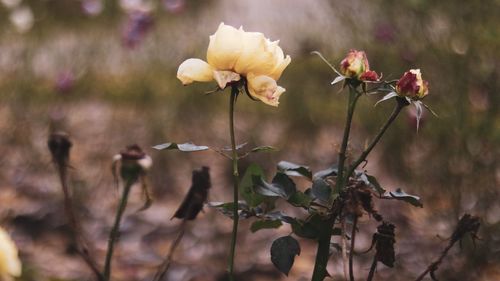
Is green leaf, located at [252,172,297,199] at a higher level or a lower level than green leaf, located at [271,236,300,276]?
higher

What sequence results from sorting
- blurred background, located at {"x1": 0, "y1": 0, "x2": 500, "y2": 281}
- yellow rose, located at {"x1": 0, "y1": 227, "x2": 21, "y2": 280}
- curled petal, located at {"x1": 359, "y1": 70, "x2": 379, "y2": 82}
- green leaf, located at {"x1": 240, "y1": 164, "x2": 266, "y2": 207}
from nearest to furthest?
1. yellow rose, located at {"x1": 0, "y1": 227, "x2": 21, "y2": 280}
2. curled petal, located at {"x1": 359, "y1": 70, "x2": 379, "y2": 82}
3. green leaf, located at {"x1": 240, "y1": 164, "x2": 266, "y2": 207}
4. blurred background, located at {"x1": 0, "y1": 0, "x2": 500, "y2": 281}

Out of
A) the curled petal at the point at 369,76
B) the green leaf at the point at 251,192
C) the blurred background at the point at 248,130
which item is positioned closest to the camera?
the curled petal at the point at 369,76

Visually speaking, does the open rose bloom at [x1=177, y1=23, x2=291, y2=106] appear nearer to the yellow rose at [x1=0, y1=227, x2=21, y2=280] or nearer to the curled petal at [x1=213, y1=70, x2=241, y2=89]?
the curled petal at [x1=213, y1=70, x2=241, y2=89]

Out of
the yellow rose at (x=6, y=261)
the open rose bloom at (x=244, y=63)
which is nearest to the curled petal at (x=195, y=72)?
the open rose bloom at (x=244, y=63)

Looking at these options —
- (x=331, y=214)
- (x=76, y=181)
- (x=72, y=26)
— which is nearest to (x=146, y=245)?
(x=76, y=181)

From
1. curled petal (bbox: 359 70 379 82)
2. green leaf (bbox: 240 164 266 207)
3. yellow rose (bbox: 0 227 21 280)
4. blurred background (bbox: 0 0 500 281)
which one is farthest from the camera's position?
blurred background (bbox: 0 0 500 281)

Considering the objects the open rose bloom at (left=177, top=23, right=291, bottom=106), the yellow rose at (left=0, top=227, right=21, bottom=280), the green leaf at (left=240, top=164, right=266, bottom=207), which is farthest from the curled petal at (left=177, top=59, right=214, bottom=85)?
the yellow rose at (left=0, top=227, right=21, bottom=280)

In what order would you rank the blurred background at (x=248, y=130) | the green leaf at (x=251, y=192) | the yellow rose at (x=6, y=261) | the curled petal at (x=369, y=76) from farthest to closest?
the blurred background at (x=248, y=130), the green leaf at (x=251, y=192), the curled petal at (x=369, y=76), the yellow rose at (x=6, y=261)

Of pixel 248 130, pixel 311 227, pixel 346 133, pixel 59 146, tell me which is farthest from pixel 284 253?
pixel 248 130

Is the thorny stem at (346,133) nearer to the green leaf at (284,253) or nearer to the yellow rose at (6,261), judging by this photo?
the green leaf at (284,253)
